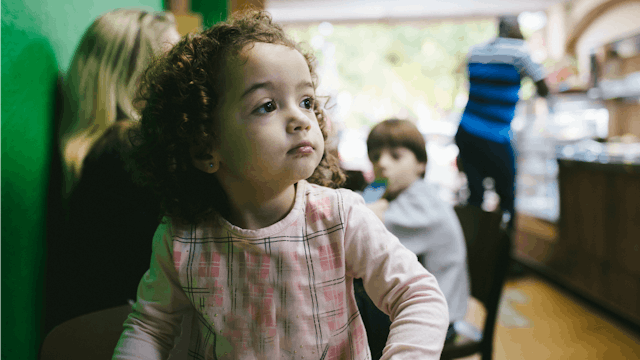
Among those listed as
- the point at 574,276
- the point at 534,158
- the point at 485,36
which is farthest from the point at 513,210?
the point at 485,36

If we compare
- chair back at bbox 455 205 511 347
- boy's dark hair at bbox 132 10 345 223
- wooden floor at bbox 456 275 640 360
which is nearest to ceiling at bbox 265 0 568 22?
wooden floor at bbox 456 275 640 360

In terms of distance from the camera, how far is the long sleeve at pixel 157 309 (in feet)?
1.64

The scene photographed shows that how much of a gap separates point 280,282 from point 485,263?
0.80m

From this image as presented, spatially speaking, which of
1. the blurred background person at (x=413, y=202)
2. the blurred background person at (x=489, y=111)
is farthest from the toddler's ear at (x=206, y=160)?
the blurred background person at (x=489, y=111)

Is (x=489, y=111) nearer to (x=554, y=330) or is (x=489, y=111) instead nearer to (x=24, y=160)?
(x=24, y=160)

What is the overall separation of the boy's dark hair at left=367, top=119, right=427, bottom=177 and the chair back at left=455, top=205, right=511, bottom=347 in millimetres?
536

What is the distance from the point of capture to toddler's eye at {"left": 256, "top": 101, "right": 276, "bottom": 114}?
1.43 ft

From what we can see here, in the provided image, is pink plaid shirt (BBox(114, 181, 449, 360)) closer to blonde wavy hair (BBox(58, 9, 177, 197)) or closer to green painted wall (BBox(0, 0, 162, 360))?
green painted wall (BBox(0, 0, 162, 360))

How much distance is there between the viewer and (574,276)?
8.39ft

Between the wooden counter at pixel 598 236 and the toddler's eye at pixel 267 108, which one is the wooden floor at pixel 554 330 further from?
the toddler's eye at pixel 267 108

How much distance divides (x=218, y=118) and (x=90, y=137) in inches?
19.1

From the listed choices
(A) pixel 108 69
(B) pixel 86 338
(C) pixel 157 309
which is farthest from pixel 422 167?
(A) pixel 108 69

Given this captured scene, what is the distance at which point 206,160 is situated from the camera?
0.50m

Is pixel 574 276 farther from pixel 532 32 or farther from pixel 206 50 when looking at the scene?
pixel 532 32
